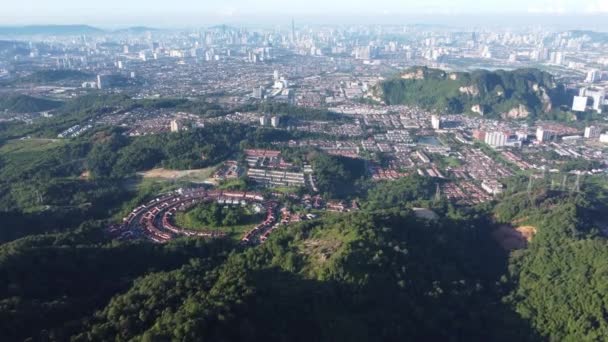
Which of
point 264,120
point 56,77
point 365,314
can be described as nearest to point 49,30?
point 56,77

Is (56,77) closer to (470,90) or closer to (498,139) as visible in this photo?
(470,90)

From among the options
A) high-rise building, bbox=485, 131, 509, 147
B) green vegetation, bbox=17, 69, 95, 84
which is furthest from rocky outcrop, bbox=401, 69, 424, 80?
green vegetation, bbox=17, 69, 95, 84

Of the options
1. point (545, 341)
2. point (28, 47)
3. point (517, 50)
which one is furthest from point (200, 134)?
point (517, 50)

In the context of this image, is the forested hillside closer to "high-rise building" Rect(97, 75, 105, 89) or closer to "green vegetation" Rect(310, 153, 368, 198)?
"green vegetation" Rect(310, 153, 368, 198)

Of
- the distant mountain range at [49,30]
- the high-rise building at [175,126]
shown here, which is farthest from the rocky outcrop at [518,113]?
the distant mountain range at [49,30]

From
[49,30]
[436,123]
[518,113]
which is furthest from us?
[49,30]
